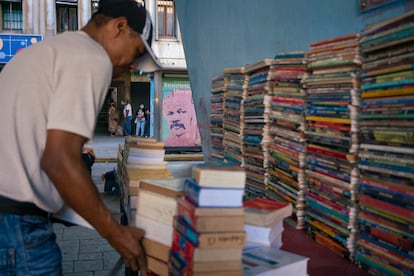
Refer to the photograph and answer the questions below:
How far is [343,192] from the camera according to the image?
1909 mm

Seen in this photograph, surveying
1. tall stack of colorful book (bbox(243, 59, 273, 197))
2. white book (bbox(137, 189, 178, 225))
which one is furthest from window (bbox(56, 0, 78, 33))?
white book (bbox(137, 189, 178, 225))

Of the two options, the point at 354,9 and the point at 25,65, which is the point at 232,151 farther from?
the point at 25,65

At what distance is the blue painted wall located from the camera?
8.11 feet

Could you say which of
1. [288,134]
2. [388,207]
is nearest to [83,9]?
[288,134]

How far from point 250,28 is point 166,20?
13986 mm

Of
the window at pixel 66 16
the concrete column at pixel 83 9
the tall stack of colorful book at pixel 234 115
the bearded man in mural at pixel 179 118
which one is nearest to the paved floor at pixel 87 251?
the tall stack of colorful book at pixel 234 115

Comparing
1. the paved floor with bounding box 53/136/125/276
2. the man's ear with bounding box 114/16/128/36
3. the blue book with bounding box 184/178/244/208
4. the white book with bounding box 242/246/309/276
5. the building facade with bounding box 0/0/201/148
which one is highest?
the building facade with bounding box 0/0/201/148

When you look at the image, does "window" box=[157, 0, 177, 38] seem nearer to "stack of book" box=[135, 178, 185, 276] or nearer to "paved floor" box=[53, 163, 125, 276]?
"paved floor" box=[53, 163, 125, 276]

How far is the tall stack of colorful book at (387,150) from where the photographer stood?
5.10 feet

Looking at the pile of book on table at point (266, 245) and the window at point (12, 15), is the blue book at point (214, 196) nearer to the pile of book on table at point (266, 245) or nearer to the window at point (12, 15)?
the pile of book on table at point (266, 245)

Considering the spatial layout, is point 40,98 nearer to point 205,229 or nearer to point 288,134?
point 205,229

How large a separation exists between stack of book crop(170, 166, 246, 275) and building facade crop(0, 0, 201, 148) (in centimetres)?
1510

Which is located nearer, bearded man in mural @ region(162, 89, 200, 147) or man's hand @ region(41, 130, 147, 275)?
man's hand @ region(41, 130, 147, 275)

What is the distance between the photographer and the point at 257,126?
2.82 meters
